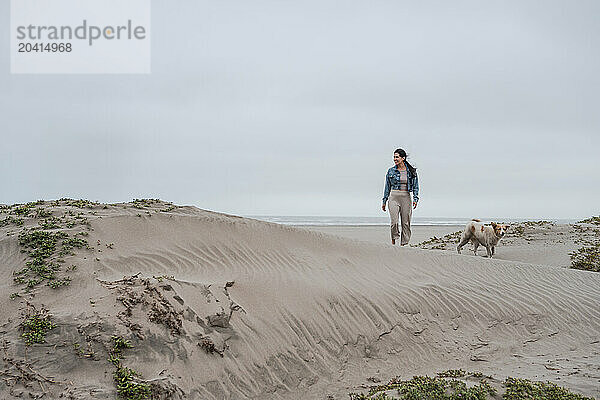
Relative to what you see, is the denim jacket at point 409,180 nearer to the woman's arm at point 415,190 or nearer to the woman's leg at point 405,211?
the woman's arm at point 415,190

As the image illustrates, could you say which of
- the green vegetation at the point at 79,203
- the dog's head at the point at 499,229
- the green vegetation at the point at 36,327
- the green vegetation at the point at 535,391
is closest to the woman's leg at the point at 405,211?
the dog's head at the point at 499,229

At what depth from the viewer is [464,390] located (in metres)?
5.03

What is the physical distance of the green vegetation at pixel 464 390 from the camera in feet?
16.3

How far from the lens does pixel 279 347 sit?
5828 millimetres

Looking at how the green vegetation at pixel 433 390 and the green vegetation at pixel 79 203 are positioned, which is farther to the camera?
the green vegetation at pixel 79 203

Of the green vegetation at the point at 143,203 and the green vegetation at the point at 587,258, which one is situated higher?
the green vegetation at the point at 143,203

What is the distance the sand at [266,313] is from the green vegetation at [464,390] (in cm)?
36

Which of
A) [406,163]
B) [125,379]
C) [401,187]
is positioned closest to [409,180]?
[401,187]

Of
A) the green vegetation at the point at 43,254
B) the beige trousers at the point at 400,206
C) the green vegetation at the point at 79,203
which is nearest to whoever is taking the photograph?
the green vegetation at the point at 43,254

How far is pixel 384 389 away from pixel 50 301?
3.60 meters

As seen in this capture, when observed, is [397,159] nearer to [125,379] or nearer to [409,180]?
[409,180]

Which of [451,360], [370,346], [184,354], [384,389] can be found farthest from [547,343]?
[184,354]

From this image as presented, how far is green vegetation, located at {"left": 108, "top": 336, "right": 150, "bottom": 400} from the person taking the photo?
14.3 ft

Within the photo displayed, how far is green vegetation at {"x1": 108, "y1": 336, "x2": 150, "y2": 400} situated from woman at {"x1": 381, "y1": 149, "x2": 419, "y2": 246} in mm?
8353
